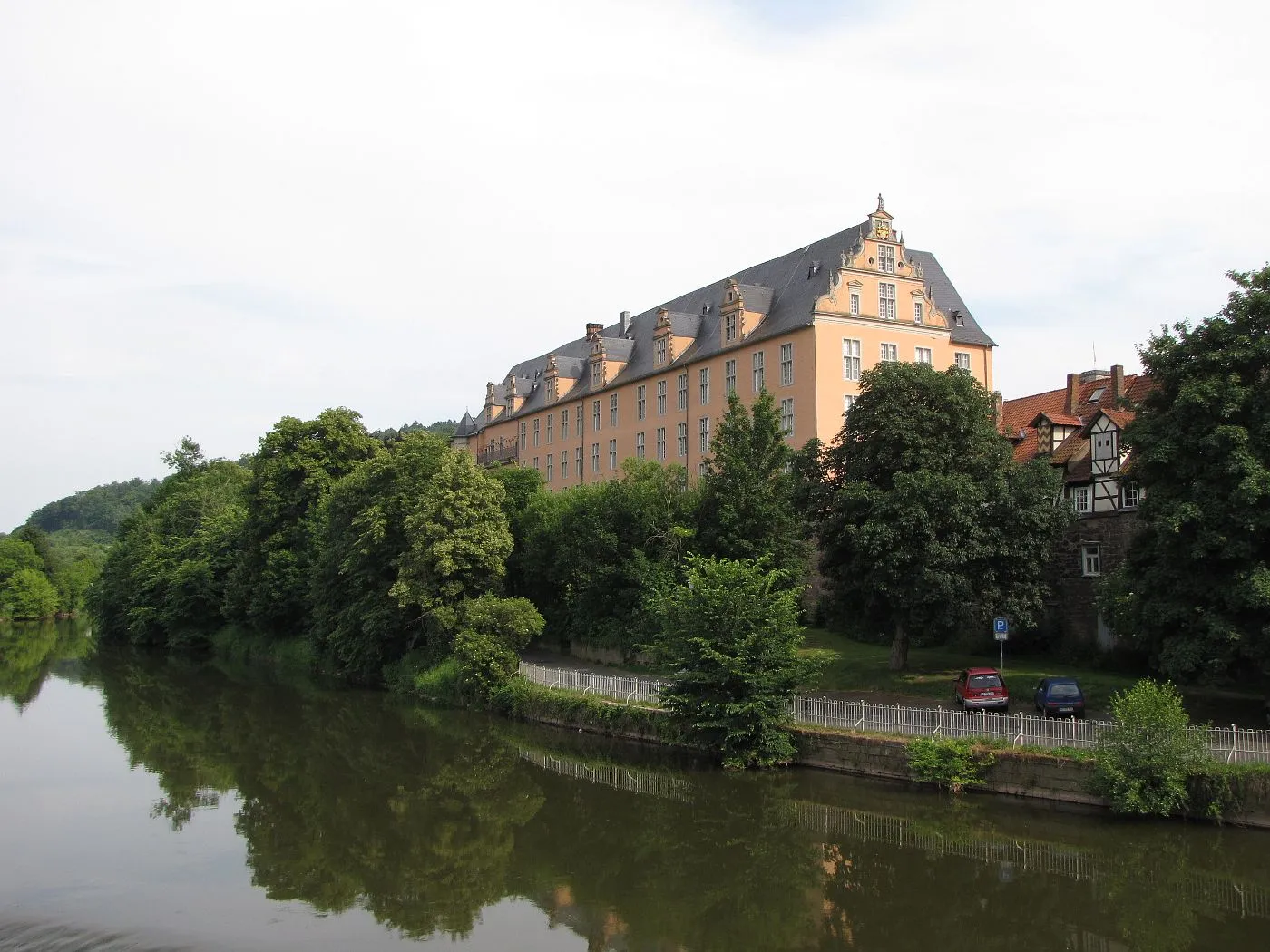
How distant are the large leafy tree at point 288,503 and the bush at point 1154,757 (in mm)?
47009

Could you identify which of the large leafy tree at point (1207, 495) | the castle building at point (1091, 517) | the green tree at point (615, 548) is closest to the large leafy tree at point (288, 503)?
the green tree at point (615, 548)

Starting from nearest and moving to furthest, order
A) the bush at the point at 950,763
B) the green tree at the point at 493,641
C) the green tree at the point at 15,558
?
1. the bush at the point at 950,763
2. the green tree at the point at 493,641
3. the green tree at the point at 15,558

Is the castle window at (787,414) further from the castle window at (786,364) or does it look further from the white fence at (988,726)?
the white fence at (988,726)

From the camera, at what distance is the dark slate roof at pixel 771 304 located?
5366cm

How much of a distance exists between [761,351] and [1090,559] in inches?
824

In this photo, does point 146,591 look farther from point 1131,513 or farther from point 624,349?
point 1131,513

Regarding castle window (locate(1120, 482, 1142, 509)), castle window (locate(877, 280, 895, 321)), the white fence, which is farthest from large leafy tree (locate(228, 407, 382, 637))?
castle window (locate(1120, 482, 1142, 509))

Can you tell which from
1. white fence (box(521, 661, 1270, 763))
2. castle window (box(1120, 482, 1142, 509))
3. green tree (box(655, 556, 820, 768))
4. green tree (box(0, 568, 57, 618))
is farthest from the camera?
green tree (box(0, 568, 57, 618))

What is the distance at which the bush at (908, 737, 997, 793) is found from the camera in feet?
82.8

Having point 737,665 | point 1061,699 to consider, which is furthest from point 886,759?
point 1061,699

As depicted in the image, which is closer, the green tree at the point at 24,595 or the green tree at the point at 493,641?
the green tree at the point at 493,641

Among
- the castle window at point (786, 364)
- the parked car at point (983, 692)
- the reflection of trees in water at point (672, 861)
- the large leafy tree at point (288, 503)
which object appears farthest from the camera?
the large leafy tree at point (288, 503)

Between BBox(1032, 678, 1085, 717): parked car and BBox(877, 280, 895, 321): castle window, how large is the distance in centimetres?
2674

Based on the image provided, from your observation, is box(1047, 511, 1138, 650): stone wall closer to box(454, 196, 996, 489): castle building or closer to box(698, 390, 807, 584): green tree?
box(454, 196, 996, 489): castle building
